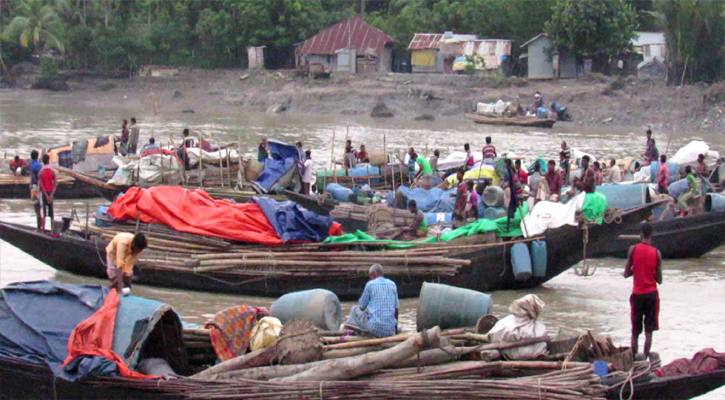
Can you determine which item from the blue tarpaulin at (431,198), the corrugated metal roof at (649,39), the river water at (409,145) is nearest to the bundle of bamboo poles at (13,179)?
the river water at (409,145)

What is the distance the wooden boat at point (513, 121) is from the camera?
38.5 m

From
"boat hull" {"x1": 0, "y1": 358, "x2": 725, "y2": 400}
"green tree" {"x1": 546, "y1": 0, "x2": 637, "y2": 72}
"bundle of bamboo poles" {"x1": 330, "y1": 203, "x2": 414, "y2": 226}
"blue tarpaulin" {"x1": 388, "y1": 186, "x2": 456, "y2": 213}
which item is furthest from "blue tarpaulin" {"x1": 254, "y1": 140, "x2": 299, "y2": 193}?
"green tree" {"x1": 546, "y1": 0, "x2": 637, "y2": 72}

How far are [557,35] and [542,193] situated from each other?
32.2m

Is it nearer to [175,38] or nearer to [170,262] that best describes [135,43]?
[175,38]

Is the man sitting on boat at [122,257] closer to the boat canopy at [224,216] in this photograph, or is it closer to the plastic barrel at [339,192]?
the boat canopy at [224,216]

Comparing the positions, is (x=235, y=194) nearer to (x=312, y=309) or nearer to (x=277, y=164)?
(x=277, y=164)

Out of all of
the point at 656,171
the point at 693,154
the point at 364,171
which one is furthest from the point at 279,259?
the point at 693,154

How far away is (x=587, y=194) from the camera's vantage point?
40.4 feet

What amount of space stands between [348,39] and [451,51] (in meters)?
4.94

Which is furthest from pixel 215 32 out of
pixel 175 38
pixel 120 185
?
pixel 120 185

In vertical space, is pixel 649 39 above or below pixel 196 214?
above

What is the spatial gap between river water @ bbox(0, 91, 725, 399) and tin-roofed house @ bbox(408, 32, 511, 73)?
7206mm

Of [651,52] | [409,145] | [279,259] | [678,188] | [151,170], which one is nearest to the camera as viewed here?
[279,259]

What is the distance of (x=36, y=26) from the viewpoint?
50312 millimetres
